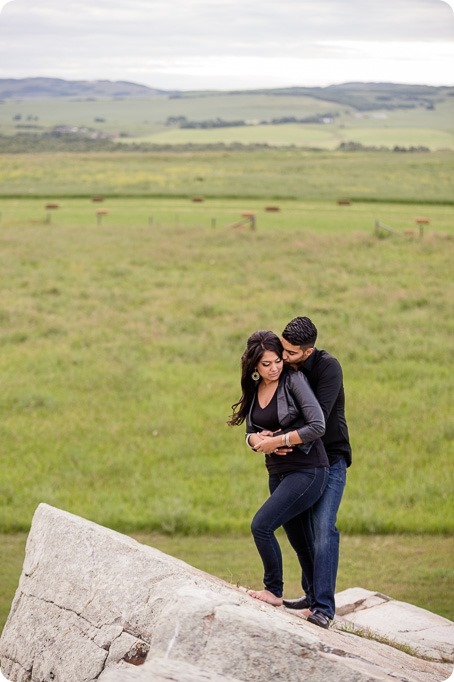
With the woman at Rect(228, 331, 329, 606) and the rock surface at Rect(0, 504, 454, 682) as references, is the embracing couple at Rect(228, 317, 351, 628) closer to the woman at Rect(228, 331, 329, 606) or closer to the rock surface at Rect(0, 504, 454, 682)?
the woman at Rect(228, 331, 329, 606)

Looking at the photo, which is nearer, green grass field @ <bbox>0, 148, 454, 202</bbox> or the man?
the man

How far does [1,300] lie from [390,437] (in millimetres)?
17771

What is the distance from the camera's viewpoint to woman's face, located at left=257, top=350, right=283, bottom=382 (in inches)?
320

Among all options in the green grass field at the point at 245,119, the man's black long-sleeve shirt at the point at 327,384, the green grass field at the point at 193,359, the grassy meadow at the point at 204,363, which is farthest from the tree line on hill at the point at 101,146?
the man's black long-sleeve shirt at the point at 327,384

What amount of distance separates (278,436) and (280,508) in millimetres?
626

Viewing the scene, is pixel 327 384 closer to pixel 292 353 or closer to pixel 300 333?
pixel 292 353

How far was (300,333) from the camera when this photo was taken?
8.13 m

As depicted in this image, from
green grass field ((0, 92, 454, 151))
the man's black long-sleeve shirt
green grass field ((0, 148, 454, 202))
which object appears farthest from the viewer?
green grass field ((0, 92, 454, 151))

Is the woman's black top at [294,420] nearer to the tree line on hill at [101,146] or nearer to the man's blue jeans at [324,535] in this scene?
the man's blue jeans at [324,535]

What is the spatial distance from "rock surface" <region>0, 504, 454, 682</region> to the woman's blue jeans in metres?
0.44

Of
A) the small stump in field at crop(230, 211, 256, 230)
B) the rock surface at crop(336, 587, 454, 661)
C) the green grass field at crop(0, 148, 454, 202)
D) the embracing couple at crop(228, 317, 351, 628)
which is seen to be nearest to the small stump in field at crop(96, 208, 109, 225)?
the small stump in field at crop(230, 211, 256, 230)

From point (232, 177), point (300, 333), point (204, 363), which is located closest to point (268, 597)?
point (300, 333)

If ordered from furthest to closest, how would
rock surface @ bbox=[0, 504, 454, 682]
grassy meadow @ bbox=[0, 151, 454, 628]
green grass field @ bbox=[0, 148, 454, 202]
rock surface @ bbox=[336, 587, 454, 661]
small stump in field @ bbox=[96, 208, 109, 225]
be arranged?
green grass field @ bbox=[0, 148, 454, 202]
small stump in field @ bbox=[96, 208, 109, 225]
grassy meadow @ bbox=[0, 151, 454, 628]
rock surface @ bbox=[336, 587, 454, 661]
rock surface @ bbox=[0, 504, 454, 682]

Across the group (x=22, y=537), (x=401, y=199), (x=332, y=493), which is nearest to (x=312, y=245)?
(x=401, y=199)
